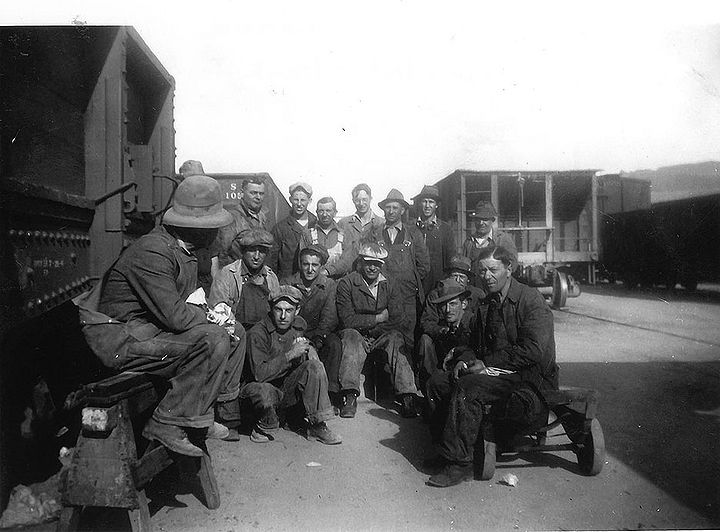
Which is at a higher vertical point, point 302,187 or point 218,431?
point 302,187

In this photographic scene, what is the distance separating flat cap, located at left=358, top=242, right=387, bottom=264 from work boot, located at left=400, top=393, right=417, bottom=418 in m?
1.38

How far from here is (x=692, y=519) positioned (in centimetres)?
283

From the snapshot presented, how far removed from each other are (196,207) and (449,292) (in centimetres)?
279

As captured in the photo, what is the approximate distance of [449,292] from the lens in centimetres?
499

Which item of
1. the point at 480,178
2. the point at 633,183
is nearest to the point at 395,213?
the point at 480,178

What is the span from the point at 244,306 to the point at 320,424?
1.27 meters

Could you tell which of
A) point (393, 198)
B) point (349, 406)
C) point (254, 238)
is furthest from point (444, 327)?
point (254, 238)

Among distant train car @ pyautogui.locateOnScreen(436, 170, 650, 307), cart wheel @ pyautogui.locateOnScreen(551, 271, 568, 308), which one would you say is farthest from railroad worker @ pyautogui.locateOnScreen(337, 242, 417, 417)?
cart wheel @ pyautogui.locateOnScreen(551, 271, 568, 308)

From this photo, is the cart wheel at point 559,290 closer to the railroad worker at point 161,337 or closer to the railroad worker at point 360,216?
the railroad worker at point 360,216

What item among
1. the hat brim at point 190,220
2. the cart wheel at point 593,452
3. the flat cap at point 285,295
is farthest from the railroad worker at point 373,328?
the hat brim at point 190,220

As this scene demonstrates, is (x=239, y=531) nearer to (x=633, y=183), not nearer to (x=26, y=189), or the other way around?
(x=26, y=189)

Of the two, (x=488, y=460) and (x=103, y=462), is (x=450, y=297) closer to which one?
(x=488, y=460)

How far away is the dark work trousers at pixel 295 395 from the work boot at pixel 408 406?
0.88 metres

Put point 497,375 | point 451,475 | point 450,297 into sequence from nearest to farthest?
point 451,475 < point 497,375 < point 450,297
